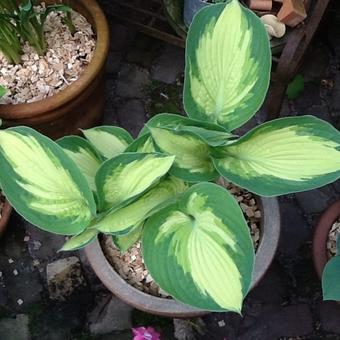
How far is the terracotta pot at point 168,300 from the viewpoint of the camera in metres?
1.40

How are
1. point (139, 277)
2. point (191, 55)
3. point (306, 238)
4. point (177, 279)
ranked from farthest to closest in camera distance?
point (306, 238), point (139, 277), point (191, 55), point (177, 279)

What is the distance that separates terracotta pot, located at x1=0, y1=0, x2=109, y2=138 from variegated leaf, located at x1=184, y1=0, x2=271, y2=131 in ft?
1.40

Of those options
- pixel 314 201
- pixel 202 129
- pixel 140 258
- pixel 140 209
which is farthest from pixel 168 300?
pixel 314 201

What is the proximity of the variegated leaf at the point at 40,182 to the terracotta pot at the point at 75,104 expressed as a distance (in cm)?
42

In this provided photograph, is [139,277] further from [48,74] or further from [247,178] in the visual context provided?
[48,74]

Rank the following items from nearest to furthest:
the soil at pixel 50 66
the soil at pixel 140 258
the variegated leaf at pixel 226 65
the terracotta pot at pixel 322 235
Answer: the variegated leaf at pixel 226 65
the soil at pixel 140 258
the terracotta pot at pixel 322 235
the soil at pixel 50 66

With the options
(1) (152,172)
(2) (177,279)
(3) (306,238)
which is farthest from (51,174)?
(3) (306,238)

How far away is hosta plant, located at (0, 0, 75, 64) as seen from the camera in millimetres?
1578

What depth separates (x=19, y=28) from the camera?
163cm

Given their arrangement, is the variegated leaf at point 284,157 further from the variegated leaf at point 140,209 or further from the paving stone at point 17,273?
the paving stone at point 17,273

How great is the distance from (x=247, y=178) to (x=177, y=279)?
0.21 meters

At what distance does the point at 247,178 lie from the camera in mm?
1199

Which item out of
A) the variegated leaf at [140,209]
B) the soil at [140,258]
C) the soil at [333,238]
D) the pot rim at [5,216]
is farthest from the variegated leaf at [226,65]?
the pot rim at [5,216]

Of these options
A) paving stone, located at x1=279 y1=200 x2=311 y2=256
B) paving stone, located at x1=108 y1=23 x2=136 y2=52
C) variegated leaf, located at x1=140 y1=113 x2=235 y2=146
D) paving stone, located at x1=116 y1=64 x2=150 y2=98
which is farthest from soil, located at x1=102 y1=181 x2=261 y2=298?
paving stone, located at x1=108 y1=23 x2=136 y2=52
